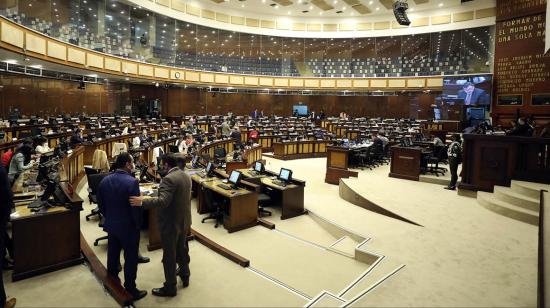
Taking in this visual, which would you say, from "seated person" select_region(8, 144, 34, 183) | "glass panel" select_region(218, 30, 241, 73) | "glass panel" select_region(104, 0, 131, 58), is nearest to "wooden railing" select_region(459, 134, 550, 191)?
"seated person" select_region(8, 144, 34, 183)

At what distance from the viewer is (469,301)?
137 inches

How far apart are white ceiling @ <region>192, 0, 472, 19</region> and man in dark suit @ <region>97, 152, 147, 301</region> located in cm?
2003

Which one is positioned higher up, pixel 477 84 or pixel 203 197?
pixel 477 84

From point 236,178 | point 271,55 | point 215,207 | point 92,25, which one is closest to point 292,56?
point 271,55

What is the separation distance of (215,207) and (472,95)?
17.7 metres

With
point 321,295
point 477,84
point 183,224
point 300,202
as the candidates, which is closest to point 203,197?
point 300,202

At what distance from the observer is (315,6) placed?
72.9 feet

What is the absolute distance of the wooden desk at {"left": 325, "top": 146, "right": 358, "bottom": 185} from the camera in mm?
10641

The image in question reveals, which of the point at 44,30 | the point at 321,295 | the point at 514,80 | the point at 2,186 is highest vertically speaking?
the point at 44,30

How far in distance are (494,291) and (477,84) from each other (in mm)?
18221

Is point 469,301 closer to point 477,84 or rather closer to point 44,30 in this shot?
point 44,30

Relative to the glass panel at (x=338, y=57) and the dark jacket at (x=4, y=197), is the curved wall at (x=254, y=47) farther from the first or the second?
the dark jacket at (x=4, y=197)

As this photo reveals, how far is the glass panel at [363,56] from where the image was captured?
24.8m

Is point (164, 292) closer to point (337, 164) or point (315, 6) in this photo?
point (337, 164)
